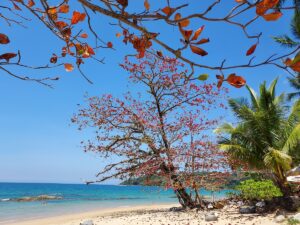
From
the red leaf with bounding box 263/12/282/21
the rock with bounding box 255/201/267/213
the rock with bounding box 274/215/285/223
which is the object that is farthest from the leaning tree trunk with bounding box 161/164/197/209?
the red leaf with bounding box 263/12/282/21

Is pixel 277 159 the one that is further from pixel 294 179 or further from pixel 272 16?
pixel 272 16

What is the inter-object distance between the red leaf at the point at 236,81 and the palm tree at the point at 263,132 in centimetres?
1011

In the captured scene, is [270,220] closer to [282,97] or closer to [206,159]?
[206,159]

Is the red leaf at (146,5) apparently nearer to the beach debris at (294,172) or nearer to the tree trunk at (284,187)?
the beach debris at (294,172)

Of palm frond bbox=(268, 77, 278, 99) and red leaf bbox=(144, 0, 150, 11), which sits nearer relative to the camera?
red leaf bbox=(144, 0, 150, 11)

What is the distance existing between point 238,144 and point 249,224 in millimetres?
3490

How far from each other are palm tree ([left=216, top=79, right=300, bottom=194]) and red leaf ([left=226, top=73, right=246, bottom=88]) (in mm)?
10107

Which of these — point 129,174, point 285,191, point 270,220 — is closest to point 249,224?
point 270,220

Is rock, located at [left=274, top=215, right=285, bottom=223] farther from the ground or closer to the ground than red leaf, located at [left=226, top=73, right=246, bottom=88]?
closer to the ground

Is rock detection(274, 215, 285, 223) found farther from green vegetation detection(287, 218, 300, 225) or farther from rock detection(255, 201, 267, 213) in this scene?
rock detection(255, 201, 267, 213)

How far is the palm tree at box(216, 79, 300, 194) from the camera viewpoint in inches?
437

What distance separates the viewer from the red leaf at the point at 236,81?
117 centimetres

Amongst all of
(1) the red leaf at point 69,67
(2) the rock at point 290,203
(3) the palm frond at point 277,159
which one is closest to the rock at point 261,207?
(2) the rock at point 290,203

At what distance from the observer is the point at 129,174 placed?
13.1 meters
